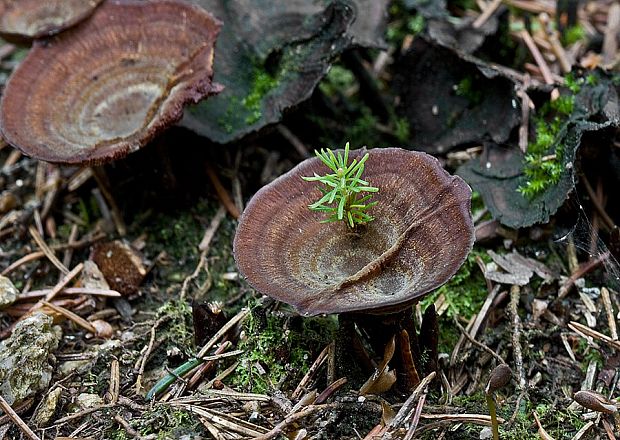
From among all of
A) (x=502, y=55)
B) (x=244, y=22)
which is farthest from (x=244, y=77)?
(x=502, y=55)

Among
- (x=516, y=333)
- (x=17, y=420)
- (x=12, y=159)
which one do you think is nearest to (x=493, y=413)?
(x=516, y=333)

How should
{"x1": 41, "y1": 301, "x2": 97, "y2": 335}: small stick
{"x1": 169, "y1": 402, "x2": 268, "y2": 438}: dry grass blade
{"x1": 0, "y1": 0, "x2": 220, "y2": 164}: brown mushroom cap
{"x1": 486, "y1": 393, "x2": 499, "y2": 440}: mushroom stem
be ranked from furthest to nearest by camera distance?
{"x1": 0, "y1": 0, "x2": 220, "y2": 164}: brown mushroom cap → {"x1": 41, "y1": 301, "x2": 97, "y2": 335}: small stick → {"x1": 169, "y1": 402, "x2": 268, "y2": 438}: dry grass blade → {"x1": 486, "y1": 393, "x2": 499, "y2": 440}: mushroom stem

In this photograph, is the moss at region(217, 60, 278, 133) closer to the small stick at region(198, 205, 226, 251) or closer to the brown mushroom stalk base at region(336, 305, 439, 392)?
the small stick at region(198, 205, 226, 251)

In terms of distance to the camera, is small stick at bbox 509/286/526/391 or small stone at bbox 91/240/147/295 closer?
small stick at bbox 509/286/526/391

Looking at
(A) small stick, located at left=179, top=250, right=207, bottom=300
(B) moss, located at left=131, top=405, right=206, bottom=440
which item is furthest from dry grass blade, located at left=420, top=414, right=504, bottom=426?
(A) small stick, located at left=179, top=250, right=207, bottom=300

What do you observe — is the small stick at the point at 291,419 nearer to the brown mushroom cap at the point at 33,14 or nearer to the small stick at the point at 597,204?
the small stick at the point at 597,204

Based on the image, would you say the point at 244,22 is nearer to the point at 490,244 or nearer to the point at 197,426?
the point at 490,244

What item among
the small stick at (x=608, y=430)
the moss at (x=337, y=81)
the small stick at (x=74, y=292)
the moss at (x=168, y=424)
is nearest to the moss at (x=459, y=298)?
the small stick at (x=608, y=430)

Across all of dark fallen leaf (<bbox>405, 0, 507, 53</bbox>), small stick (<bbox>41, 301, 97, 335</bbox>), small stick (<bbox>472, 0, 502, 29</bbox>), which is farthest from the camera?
small stick (<bbox>472, 0, 502, 29</bbox>)

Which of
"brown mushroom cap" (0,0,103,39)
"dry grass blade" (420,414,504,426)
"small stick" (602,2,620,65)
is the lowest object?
"dry grass blade" (420,414,504,426)
